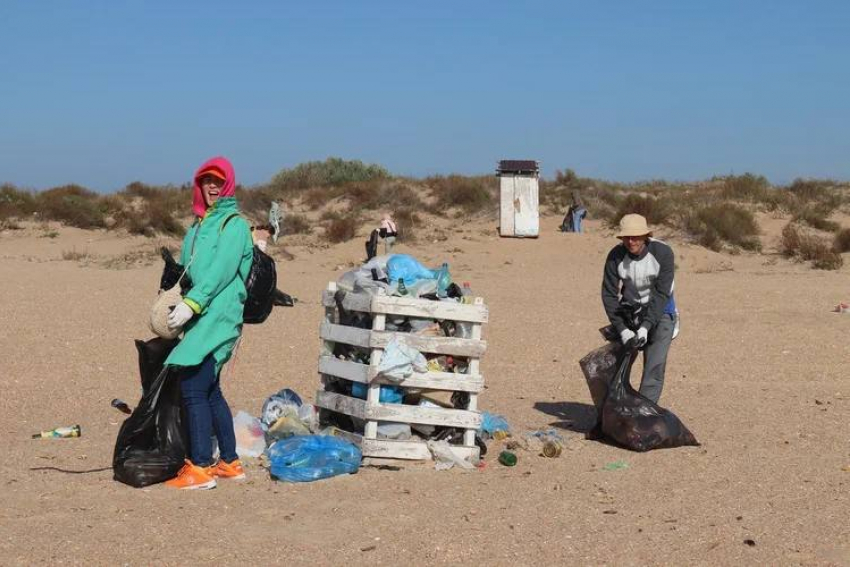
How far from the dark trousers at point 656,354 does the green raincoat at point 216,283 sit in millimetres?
2935

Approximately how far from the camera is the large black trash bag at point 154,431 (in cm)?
591

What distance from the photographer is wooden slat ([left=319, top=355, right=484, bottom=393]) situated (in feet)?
21.3

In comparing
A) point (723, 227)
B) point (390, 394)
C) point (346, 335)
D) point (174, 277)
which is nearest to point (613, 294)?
point (390, 394)

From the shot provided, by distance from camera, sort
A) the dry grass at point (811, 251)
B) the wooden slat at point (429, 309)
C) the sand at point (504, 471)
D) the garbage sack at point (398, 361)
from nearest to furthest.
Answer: the sand at point (504, 471)
the garbage sack at point (398, 361)
the wooden slat at point (429, 309)
the dry grass at point (811, 251)

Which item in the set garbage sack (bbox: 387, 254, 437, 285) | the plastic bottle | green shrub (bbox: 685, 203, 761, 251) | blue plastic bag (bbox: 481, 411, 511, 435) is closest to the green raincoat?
garbage sack (bbox: 387, 254, 437, 285)

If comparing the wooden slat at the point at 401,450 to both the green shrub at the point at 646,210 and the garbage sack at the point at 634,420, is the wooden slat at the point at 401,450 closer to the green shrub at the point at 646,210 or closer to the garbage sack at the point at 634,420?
the garbage sack at the point at 634,420

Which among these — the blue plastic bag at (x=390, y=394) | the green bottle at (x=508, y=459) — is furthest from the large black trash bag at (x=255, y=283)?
the green bottle at (x=508, y=459)

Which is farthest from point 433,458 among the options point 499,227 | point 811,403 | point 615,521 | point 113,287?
point 499,227

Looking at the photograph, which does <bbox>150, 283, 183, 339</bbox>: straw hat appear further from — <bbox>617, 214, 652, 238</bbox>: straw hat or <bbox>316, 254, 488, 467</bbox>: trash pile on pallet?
<bbox>617, 214, 652, 238</bbox>: straw hat

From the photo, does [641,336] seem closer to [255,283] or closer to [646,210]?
[255,283]

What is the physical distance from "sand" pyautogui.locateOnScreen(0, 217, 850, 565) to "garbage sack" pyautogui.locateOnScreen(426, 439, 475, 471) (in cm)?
13

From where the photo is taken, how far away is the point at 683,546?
16.5 ft

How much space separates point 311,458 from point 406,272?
1293mm

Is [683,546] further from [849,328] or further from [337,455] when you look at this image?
[849,328]
